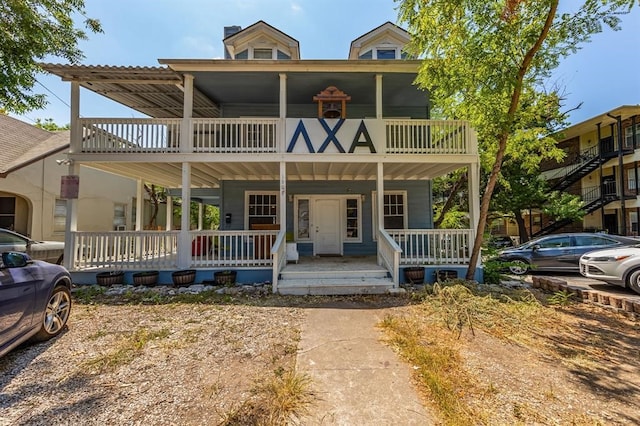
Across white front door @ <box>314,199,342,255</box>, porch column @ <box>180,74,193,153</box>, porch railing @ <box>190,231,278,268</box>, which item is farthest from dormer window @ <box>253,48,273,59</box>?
porch railing @ <box>190,231,278,268</box>

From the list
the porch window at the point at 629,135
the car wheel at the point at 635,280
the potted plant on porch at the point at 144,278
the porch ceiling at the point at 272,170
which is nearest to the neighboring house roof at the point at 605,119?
the porch window at the point at 629,135

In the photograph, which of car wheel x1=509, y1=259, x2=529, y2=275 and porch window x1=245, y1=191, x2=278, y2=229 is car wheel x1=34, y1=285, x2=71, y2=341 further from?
car wheel x1=509, y1=259, x2=529, y2=275

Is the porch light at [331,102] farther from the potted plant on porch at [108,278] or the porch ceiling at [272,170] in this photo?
the potted plant on porch at [108,278]

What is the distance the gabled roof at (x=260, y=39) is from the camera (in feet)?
32.7

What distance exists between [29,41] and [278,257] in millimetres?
7482

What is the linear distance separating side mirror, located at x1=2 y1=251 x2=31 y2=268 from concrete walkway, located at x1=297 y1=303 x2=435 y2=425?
3.36 m

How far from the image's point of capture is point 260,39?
10211mm

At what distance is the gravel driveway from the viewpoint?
96.4 inches

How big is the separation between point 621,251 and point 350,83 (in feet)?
25.2

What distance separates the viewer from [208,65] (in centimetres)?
745

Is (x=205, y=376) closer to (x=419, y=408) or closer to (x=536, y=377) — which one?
(x=419, y=408)

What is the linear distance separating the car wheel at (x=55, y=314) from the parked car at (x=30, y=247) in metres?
4.27

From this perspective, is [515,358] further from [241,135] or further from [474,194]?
[241,135]

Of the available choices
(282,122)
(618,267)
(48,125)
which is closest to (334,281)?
(282,122)
